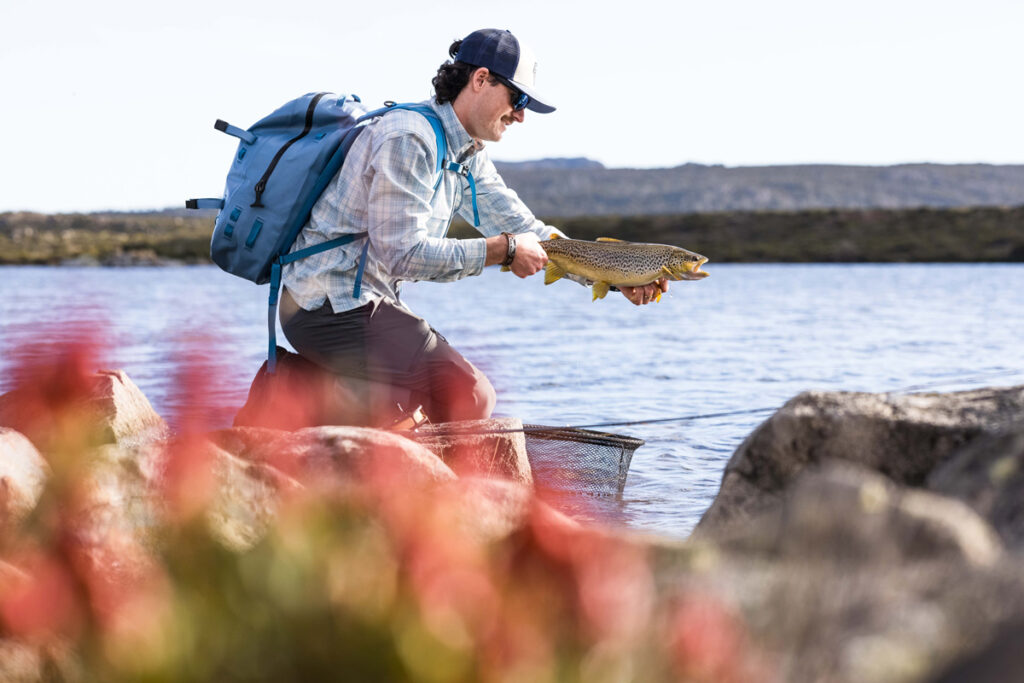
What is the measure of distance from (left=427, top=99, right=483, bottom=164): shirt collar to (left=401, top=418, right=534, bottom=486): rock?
4.24 feet

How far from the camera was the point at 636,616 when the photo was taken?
2.23 meters

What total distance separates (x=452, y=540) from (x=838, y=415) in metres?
1.67

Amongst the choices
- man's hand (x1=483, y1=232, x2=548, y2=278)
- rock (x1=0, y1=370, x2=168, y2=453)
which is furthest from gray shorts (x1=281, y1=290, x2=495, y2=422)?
rock (x1=0, y1=370, x2=168, y2=453)

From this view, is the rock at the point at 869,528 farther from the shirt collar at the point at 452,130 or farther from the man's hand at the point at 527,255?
the shirt collar at the point at 452,130

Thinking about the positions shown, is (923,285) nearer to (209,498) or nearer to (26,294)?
(26,294)

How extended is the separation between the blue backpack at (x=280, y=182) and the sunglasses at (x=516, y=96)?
346mm

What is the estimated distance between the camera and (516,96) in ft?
18.3

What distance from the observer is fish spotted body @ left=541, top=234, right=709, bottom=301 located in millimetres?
6051

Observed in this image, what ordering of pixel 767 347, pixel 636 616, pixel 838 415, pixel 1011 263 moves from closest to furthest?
pixel 636 616
pixel 838 415
pixel 767 347
pixel 1011 263

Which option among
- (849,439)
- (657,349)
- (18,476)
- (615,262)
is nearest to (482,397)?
(615,262)

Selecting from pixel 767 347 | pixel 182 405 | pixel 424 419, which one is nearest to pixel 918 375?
pixel 767 347

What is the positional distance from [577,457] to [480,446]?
100 centimetres

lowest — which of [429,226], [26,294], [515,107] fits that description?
[26,294]

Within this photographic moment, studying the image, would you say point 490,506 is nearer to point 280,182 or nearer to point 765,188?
point 280,182
